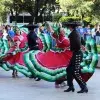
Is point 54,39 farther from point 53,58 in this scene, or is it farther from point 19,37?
point 19,37

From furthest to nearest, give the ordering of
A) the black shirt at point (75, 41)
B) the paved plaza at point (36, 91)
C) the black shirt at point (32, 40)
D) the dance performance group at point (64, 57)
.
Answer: the black shirt at point (32, 40)
the dance performance group at point (64, 57)
the black shirt at point (75, 41)
the paved plaza at point (36, 91)

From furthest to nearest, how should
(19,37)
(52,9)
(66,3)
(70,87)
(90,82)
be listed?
(52,9)
(66,3)
(19,37)
(90,82)
(70,87)

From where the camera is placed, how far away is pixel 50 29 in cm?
1416

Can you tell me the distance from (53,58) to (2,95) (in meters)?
2.13

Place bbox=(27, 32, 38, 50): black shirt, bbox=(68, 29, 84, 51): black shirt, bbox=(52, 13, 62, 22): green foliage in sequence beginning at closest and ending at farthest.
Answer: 1. bbox=(68, 29, 84, 51): black shirt
2. bbox=(27, 32, 38, 50): black shirt
3. bbox=(52, 13, 62, 22): green foliage

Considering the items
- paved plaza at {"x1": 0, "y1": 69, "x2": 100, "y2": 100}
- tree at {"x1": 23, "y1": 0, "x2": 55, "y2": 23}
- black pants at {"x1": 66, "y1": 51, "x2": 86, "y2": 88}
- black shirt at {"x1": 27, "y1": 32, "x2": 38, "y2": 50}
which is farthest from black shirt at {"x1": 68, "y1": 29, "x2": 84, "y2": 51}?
tree at {"x1": 23, "y1": 0, "x2": 55, "y2": 23}

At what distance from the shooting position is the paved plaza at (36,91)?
12.4 metres

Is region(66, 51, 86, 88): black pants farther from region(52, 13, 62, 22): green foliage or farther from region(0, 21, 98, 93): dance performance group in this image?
region(52, 13, 62, 22): green foliage

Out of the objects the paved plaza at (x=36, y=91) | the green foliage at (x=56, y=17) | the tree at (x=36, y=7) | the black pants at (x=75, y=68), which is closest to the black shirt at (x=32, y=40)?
the paved plaza at (x=36, y=91)

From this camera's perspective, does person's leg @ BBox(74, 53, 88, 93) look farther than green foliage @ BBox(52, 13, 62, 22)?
No

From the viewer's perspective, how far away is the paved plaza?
1240cm

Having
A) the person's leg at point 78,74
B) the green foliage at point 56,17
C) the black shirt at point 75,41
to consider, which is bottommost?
the green foliage at point 56,17

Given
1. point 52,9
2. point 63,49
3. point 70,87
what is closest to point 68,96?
point 70,87

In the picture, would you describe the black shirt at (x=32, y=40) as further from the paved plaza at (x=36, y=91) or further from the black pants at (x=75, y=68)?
A: the black pants at (x=75, y=68)
